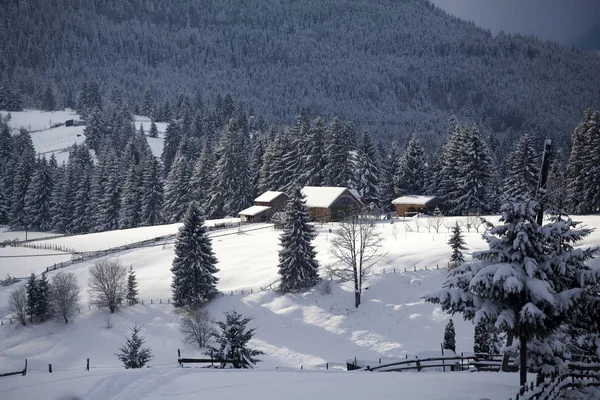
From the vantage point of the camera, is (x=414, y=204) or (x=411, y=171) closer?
(x=414, y=204)

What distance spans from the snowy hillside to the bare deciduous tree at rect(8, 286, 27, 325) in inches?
3348

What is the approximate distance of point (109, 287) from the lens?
42438 mm

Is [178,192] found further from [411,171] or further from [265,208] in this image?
[411,171]

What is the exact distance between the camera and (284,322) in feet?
123

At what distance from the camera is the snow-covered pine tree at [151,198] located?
268 ft

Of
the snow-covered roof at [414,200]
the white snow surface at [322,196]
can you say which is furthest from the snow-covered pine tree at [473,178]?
the white snow surface at [322,196]

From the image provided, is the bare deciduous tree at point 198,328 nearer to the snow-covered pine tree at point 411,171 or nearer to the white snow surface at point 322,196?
the white snow surface at point 322,196

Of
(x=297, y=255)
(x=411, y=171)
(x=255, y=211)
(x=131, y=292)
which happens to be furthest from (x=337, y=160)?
(x=131, y=292)

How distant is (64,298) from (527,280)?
133 ft

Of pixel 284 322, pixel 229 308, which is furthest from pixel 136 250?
pixel 284 322

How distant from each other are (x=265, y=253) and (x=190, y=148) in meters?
61.9

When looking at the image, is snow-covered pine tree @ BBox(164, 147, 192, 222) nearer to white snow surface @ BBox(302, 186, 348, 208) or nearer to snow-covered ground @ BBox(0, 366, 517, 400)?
white snow surface @ BBox(302, 186, 348, 208)

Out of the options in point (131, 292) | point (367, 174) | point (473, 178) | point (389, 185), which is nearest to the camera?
point (131, 292)

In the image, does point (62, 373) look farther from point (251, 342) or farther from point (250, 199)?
point (250, 199)
